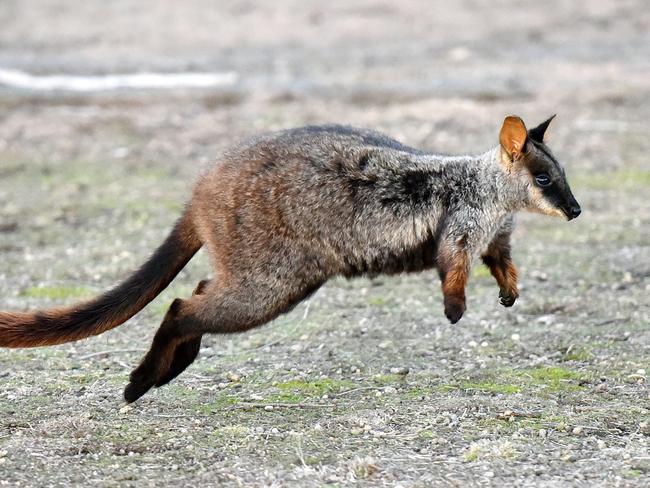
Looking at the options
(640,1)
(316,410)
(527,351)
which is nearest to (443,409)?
(316,410)

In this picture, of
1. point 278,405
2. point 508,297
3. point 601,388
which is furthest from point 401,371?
point 601,388

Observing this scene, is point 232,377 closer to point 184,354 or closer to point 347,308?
point 184,354

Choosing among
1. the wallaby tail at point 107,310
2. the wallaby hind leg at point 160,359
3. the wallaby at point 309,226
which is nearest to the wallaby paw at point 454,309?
the wallaby at point 309,226

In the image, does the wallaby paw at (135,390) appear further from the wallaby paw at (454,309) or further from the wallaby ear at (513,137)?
the wallaby ear at (513,137)

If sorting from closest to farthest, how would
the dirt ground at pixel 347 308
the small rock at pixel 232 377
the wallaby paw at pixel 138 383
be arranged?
the dirt ground at pixel 347 308, the wallaby paw at pixel 138 383, the small rock at pixel 232 377

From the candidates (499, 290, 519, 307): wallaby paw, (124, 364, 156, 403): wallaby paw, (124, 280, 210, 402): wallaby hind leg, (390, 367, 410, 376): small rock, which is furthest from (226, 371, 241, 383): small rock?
(499, 290, 519, 307): wallaby paw

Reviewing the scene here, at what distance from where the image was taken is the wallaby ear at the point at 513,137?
6332 mm

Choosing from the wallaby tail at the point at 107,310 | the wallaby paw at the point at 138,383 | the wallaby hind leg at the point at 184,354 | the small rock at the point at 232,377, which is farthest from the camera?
the small rock at the point at 232,377

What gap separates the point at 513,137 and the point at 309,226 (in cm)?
127

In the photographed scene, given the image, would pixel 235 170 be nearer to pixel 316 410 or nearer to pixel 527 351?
pixel 316 410

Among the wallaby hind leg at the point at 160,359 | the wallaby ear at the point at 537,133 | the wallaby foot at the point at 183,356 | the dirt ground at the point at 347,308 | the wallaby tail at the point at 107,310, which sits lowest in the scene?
the dirt ground at the point at 347,308

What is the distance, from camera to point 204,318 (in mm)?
6047

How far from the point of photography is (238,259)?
6082mm

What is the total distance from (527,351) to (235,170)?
228 cm
